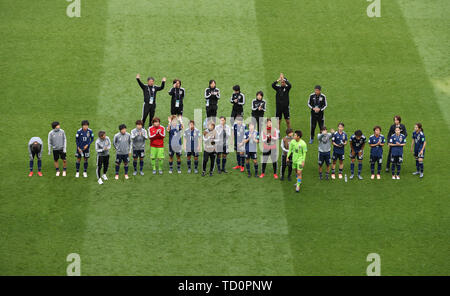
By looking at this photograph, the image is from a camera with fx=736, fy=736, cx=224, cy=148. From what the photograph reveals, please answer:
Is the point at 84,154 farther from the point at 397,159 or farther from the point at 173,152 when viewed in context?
the point at 397,159

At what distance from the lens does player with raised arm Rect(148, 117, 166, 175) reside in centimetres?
2312

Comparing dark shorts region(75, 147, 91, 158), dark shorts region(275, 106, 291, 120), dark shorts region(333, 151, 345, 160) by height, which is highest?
dark shorts region(275, 106, 291, 120)

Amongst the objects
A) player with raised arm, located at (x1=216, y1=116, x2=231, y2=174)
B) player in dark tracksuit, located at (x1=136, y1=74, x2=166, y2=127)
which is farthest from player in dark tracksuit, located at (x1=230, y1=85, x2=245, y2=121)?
player in dark tracksuit, located at (x1=136, y1=74, x2=166, y2=127)

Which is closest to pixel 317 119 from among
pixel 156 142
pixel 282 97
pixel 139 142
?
pixel 282 97

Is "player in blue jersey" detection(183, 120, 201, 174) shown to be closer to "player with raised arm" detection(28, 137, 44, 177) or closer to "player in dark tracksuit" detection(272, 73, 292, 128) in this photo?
"player in dark tracksuit" detection(272, 73, 292, 128)

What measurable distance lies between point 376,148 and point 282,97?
3752 mm

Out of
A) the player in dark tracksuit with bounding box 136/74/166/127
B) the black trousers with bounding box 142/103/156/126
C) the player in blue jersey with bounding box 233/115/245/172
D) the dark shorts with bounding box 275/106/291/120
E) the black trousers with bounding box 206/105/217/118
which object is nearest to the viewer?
the player in blue jersey with bounding box 233/115/245/172

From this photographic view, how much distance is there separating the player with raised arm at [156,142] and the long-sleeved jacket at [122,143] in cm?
75

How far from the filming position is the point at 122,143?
74.8ft

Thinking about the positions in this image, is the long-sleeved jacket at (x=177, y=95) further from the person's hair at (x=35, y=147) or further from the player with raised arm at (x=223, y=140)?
the person's hair at (x=35, y=147)

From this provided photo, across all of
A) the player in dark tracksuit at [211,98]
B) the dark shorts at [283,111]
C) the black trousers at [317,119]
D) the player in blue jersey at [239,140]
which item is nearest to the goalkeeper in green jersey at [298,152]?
the player in blue jersey at [239,140]

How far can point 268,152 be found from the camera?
925 inches

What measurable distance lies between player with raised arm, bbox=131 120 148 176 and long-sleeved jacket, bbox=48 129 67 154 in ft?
6.98

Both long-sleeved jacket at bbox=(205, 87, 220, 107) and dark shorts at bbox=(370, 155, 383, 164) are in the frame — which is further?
long-sleeved jacket at bbox=(205, 87, 220, 107)
